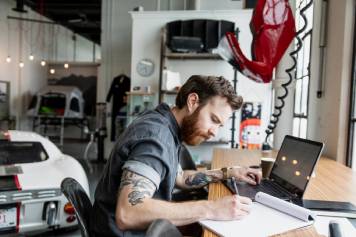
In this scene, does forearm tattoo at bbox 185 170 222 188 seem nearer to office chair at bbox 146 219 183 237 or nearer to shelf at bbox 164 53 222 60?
office chair at bbox 146 219 183 237

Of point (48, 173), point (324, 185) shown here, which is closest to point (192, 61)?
point (48, 173)

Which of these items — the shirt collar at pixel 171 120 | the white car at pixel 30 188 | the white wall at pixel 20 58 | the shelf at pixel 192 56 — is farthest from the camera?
the white wall at pixel 20 58

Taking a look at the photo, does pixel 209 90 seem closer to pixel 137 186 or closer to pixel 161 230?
pixel 137 186

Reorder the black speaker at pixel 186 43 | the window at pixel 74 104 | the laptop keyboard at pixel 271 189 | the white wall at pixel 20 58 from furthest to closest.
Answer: the window at pixel 74 104 → the white wall at pixel 20 58 → the black speaker at pixel 186 43 → the laptop keyboard at pixel 271 189

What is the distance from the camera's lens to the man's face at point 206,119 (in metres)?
1.35

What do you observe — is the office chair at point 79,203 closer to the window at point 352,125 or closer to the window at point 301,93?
the window at point 352,125

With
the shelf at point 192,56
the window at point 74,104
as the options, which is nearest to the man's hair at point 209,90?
the shelf at point 192,56

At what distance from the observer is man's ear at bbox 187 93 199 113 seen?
1360mm

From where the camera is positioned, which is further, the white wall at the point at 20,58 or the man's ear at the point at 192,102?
the white wall at the point at 20,58

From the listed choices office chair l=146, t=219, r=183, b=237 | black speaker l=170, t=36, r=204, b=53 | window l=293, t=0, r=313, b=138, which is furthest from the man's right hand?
black speaker l=170, t=36, r=204, b=53

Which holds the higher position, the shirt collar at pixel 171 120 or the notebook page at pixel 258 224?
the shirt collar at pixel 171 120

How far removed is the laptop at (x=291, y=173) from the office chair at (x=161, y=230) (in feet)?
1.86

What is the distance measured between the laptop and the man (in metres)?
0.37

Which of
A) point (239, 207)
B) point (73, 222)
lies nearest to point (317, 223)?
point (239, 207)
